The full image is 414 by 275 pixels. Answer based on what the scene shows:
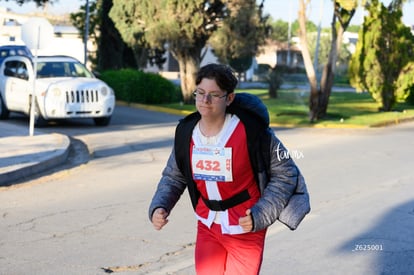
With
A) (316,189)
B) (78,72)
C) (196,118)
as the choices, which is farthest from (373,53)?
(196,118)

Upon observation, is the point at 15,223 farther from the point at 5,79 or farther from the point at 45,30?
the point at 5,79

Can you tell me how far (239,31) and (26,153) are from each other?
627 inches

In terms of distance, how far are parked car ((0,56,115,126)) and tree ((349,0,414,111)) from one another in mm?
12283

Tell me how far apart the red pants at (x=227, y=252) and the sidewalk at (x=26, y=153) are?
25.1 ft

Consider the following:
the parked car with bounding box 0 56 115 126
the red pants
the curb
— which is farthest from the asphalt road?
the parked car with bounding box 0 56 115 126

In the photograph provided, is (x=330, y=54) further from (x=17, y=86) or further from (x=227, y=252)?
(x=227, y=252)

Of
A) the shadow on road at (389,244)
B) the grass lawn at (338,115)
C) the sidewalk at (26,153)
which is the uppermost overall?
the shadow on road at (389,244)

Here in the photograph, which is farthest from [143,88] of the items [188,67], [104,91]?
[104,91]

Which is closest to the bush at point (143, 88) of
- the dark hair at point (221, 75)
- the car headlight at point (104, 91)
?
the car headlight at point (104, 91)

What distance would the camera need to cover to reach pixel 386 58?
2898 centimetres

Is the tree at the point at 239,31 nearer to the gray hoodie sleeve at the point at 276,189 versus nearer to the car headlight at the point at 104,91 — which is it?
the car headlight at the point at 104,91

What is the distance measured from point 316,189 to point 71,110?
33.6ft

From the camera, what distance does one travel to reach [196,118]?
4.07 meters

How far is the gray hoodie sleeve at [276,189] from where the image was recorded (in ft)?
12.4
